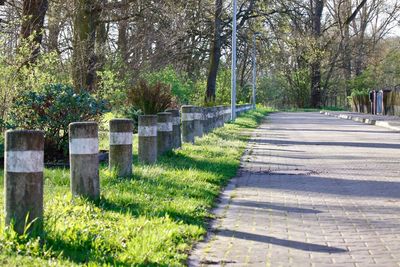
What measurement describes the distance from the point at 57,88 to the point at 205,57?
3033cm

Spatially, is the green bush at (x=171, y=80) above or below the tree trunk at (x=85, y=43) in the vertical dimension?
below

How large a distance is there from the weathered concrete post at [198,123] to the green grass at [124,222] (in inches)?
305

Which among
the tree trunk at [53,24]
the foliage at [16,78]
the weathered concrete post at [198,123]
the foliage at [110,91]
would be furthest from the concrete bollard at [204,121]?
the foliage at [16,78]

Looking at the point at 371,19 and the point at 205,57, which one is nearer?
the point at 205,57

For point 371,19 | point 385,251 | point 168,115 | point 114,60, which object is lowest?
point 385,251

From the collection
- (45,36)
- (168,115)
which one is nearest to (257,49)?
(45,36)

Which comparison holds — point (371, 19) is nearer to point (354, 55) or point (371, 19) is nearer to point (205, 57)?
point (354, 55)

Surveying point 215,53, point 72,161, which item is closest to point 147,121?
point 72,161

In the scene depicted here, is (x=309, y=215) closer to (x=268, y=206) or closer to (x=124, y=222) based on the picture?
(x=268, y=206)

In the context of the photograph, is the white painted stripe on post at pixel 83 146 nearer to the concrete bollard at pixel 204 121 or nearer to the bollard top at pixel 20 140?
the bollard top at pixel 20 140

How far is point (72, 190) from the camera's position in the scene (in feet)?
26.7

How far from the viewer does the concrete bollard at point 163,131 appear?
14.2 m

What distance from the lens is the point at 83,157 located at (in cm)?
808

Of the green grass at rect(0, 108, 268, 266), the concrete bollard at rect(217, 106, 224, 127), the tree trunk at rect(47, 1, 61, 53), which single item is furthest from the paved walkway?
the tree trunk at rect(47, 1, 61, 53)
